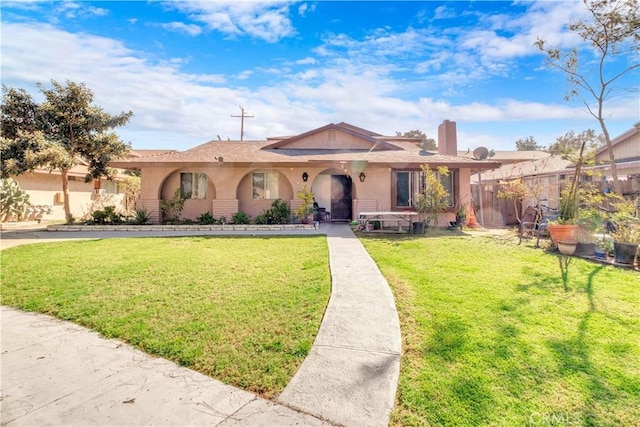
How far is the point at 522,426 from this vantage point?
223cm

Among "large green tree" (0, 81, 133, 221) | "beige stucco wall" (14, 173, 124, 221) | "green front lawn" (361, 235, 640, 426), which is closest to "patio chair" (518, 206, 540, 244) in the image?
"green front lawn" (361, 235, 640, 426)

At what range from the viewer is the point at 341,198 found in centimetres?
1573

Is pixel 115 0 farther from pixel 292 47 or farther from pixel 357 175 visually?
pixel 357 175

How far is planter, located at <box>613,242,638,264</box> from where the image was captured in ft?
22.5

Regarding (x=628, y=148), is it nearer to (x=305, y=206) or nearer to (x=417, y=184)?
(x=417, y=184)

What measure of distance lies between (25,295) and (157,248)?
363cm

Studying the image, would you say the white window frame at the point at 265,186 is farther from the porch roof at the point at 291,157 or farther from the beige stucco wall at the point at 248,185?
the porch roof at the point at 291,157

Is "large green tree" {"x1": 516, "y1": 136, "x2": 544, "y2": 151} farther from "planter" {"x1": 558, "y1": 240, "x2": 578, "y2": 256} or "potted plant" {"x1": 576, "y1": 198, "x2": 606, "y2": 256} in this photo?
→ "planter" {"x1": 558, "y1": 240, "x2": 578, "y2": 256}

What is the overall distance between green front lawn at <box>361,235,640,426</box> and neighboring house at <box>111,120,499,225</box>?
811cm

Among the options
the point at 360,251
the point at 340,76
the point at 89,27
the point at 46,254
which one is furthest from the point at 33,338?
the point at 340,76

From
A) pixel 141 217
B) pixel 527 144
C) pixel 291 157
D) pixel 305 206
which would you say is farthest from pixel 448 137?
pixel 527 144

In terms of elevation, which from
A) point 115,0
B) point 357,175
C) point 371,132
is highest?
point 115,0

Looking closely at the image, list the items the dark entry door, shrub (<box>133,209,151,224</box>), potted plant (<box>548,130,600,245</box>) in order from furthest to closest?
the dark entry door, shrub (<box>133,209,151,224</box>), potted plant (<box>548,130,600,245</box>)

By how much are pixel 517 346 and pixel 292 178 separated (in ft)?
40.0
